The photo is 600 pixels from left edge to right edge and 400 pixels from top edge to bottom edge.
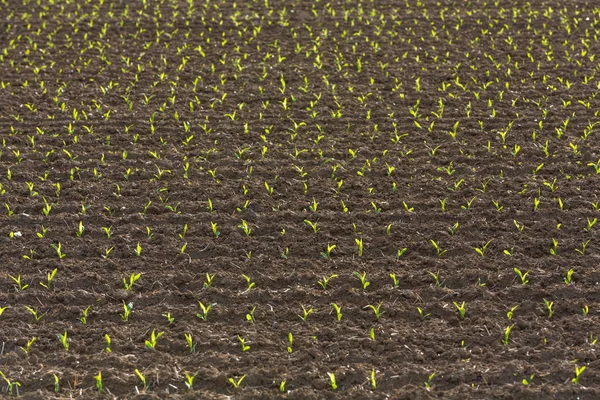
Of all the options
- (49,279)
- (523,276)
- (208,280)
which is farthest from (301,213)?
(49,279)

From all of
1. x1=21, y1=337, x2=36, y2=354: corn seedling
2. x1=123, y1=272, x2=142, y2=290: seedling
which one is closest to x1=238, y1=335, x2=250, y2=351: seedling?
x1=123, y1=272, x2=142, y2=290: seedling

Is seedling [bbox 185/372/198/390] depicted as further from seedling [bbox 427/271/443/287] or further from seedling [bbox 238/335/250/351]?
seedling [bbox 427/271/443/287]

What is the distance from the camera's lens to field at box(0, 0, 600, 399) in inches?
128

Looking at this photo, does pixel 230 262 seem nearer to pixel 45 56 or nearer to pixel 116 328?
pixel 116 328

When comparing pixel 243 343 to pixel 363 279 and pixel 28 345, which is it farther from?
pixel 28 345

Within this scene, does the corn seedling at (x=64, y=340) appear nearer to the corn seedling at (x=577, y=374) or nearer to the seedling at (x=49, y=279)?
the seedling at (x=49, y=279)

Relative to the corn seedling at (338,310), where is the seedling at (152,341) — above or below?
below

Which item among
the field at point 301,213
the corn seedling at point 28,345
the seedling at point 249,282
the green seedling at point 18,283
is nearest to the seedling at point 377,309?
the field at point 301,213

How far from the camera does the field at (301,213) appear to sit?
3.25 meters

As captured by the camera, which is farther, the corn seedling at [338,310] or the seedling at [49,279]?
the seedling at [49,279]

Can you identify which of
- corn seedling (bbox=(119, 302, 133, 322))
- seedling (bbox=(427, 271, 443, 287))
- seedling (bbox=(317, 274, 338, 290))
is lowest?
corn seedling (bbox=(119, 302, 133, 322))

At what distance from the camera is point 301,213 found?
4.30m

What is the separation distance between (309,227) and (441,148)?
126 centimetres

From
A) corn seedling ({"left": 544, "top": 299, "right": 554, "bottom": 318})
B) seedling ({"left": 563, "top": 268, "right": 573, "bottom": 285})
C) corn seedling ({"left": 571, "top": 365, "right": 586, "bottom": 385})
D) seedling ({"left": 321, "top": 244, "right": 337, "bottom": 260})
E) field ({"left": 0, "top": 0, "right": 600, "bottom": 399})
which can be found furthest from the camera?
seedling ({"left": 321, "top": 244, "right": 337, "bottom": 260})
